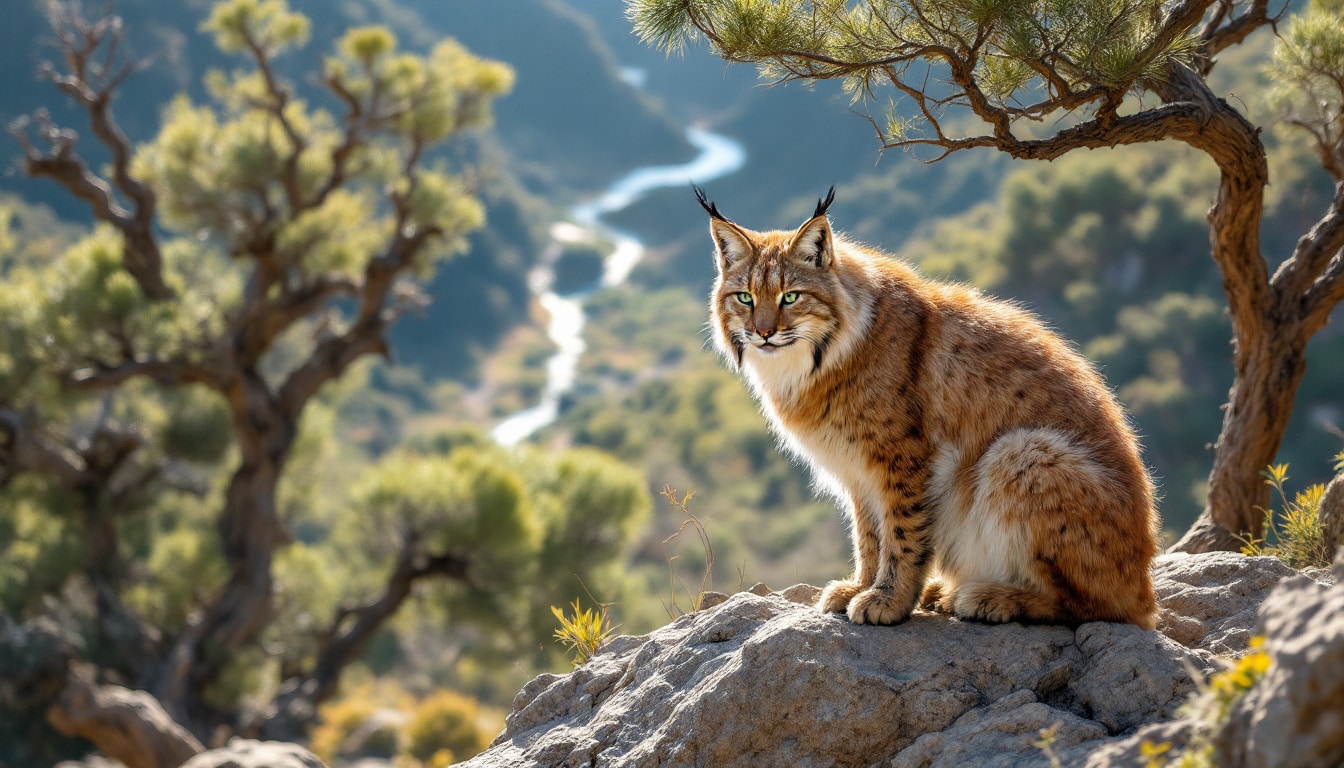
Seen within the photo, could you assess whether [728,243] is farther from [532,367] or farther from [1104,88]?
[532,367]

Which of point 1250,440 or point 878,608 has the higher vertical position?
point 1250,440

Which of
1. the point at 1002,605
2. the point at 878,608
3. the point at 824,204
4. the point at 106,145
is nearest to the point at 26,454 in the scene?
the point at 106,145

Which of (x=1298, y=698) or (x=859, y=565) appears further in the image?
(x=859, y=565)

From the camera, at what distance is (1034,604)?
5090 millimetres

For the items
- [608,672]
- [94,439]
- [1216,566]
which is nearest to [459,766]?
[608,672]

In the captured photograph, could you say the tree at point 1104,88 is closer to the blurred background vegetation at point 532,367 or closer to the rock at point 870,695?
the blurred background vegetation at point 532,367

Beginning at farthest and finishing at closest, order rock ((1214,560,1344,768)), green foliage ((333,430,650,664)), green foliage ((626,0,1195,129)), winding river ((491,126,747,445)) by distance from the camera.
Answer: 1. winding river ((491,126,747,445))
2. green foliage ((333,430,650,664))
3. green foliage ((626,0,1195,129))
4. rock ((1214,560,1344,768))

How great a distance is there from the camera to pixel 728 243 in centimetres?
593

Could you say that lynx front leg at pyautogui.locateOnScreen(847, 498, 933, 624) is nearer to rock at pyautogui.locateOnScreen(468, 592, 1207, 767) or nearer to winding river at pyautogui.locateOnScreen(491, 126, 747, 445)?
rock at pyautogui.locateOnScreen(468, 592, 1207, 767)

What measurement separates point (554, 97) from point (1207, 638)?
7578cm

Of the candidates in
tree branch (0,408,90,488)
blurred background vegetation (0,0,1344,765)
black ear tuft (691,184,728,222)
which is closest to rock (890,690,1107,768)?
blurred background vegetation (0,0,1344,765)

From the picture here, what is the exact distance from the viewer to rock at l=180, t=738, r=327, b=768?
895 cm

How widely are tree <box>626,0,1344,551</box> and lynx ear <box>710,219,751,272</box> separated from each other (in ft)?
2.85

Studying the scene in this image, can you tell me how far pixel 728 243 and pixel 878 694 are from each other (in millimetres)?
2448
